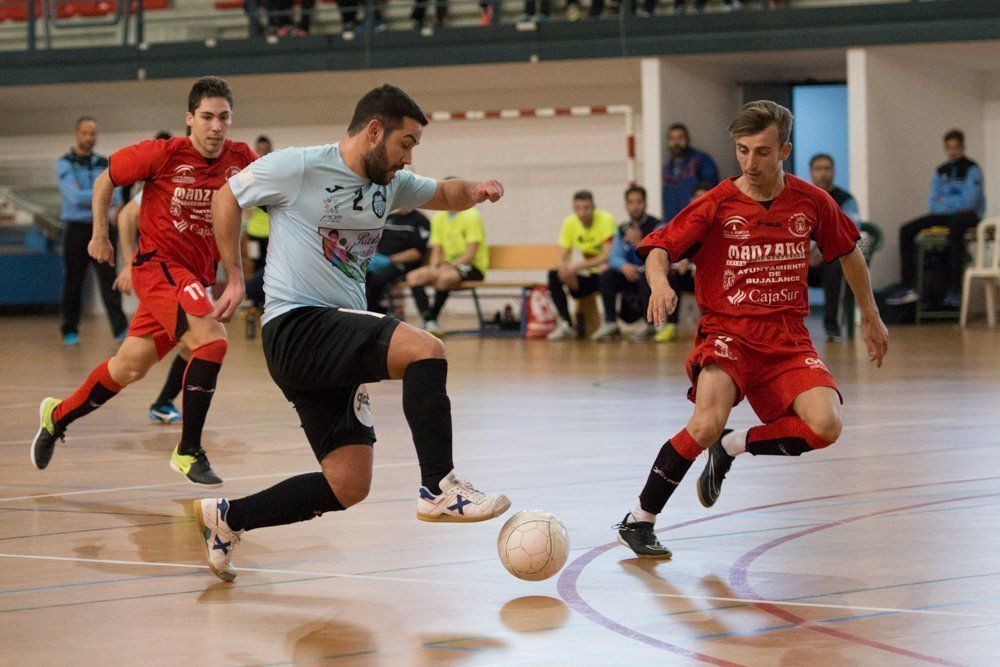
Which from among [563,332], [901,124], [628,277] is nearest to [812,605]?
[628,277]

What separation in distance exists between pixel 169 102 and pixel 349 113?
288 cm

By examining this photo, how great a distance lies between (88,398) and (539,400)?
3.56 m

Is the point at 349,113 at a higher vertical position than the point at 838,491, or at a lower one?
higher

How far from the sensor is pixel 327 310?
4.46 meters

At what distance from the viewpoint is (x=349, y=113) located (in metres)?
21.7

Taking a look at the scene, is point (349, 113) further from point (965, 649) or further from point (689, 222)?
point (965, 649)

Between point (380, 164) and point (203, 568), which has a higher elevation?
point (380, 164)

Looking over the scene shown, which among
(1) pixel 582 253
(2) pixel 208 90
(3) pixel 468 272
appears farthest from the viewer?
(3) pixel 468 272

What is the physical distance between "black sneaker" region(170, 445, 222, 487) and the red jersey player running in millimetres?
454

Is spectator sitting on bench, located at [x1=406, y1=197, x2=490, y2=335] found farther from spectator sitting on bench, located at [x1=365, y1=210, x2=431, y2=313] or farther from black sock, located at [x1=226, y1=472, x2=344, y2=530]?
black sock, located at [x1=226, y1=472, x2=344, y2=530]

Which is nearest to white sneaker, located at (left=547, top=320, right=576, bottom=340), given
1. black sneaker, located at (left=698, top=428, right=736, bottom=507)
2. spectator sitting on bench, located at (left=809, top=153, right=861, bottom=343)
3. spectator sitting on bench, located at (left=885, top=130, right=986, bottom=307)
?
spectator sitting on bench, located at (left=809, top=153, right=861, bottom=343)

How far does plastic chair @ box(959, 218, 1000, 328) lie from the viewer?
15.6 m

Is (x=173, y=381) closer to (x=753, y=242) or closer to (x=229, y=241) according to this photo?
(x=229, y=241)

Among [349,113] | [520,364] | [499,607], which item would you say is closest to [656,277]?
[499,607]
